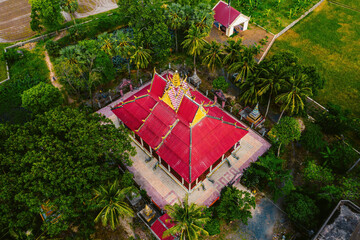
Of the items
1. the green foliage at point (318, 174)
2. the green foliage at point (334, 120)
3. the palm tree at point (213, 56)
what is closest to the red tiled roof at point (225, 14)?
the palm tree at point (213, 56)

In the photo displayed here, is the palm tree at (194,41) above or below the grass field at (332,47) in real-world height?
above

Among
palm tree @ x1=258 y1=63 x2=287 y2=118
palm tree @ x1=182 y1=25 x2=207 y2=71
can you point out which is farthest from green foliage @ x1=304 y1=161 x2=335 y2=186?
palm tree @ x1=182 y1=25 x2=207 y2=71

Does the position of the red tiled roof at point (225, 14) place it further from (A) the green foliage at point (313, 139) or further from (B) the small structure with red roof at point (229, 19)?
(A) the green foliage at point (313, 139)

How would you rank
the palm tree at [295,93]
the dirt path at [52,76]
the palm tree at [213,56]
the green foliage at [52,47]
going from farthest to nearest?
the green foliage at [52,47] < the dirt path at [52,76] < the palm tree at [213,56] < the palm tree at [295,93]

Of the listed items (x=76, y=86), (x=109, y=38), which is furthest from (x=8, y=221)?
(x=109, y=38)

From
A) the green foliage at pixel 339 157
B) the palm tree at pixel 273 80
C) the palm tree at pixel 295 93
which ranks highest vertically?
the palm tree at pixel 273 80

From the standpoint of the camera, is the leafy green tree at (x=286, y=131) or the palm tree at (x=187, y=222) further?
the leafy green tree at (x=286, y=131)

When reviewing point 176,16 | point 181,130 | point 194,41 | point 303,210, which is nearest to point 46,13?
point 176,16

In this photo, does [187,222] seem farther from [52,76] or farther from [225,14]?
[225,14]

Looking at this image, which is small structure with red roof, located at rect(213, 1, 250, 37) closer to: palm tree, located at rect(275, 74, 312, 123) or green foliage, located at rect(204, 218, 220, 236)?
palm tree, located at rect(275, 74, 312, 123)
